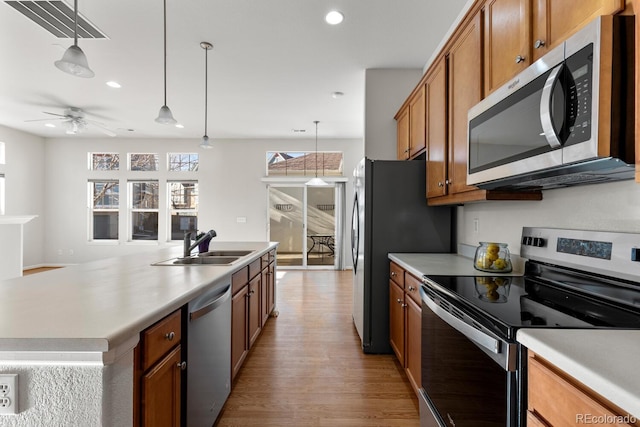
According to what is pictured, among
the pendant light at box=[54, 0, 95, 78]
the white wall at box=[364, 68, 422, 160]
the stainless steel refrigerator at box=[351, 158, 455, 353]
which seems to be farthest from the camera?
the white wall at box=[364, 68, 422, 160]

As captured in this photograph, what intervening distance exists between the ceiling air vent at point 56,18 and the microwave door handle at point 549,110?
10.4 ft

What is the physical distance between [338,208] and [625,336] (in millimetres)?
6258

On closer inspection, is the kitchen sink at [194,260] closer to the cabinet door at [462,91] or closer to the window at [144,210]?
the cabinet door at [462,91]

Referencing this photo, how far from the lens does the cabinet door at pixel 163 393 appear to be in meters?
1.07

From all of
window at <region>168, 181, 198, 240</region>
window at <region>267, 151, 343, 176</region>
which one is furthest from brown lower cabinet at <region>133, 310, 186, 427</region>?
window at <region>168, 181, 198, 240</region>

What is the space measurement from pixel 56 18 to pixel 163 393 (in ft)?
10.0

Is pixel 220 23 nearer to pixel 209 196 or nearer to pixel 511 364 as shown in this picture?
pixel 511 364

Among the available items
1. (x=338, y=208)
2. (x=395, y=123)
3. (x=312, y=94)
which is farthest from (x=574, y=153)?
(x=338, y=208)

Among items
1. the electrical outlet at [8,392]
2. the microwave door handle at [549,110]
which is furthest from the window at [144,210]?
the microwave door handle at [549,110]

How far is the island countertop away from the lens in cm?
86

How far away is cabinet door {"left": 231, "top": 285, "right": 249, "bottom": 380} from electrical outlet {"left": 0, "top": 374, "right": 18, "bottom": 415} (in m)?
1.24

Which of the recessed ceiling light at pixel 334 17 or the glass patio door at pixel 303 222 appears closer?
the recessed ceiling light at pixel 334 17

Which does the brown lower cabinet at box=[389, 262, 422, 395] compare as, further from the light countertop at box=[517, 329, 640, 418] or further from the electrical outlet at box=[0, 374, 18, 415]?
the electrical outlet at box=[0, 374, 18, 415]

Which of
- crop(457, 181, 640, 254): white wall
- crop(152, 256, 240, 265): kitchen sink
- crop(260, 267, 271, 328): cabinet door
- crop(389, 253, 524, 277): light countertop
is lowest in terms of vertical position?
crop(260, 267, 271, 328): cabinet door
